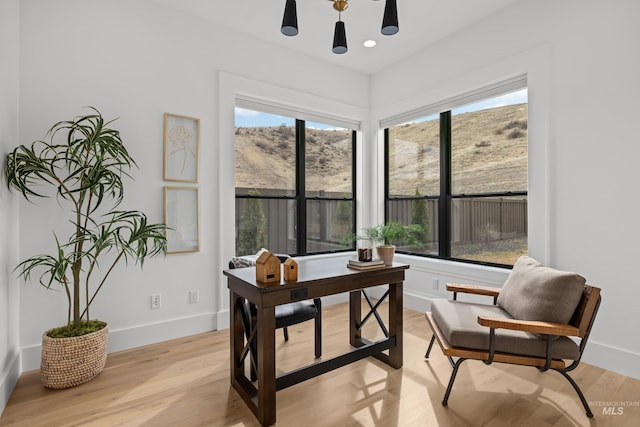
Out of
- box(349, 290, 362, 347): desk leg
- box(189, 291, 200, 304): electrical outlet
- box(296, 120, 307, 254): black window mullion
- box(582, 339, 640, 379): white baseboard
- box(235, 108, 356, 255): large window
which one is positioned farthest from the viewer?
box(296, 120, 307, 254): black window mullion

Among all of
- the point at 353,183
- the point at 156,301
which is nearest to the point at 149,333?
the point at 156,301

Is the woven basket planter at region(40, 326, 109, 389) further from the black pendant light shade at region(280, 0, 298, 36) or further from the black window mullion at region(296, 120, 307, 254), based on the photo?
the black pendant light shade at region(280, 0, 298, 36)

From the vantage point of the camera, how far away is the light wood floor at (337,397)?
1.91 metres

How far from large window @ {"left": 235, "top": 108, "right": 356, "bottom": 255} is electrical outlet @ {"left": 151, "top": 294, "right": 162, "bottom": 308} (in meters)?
0.89

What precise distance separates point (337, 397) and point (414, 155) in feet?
9.65

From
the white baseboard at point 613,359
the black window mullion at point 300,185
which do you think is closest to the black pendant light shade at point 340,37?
the black window mullion at point 300,185

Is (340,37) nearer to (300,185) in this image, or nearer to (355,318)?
(300,185)

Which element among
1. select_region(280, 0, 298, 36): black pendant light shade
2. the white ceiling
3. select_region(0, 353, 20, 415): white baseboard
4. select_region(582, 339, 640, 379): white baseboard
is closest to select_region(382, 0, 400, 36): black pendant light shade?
select_region(280, 0, 298, 36): black pendant light shade

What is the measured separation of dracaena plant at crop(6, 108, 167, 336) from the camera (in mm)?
2217

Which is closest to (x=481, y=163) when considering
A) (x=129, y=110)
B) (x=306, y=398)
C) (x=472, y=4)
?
(x=472, y=4)

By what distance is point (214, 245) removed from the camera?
3297mm

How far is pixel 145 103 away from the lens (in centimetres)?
293

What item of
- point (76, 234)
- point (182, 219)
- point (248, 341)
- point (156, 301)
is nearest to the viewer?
point (248, 341)

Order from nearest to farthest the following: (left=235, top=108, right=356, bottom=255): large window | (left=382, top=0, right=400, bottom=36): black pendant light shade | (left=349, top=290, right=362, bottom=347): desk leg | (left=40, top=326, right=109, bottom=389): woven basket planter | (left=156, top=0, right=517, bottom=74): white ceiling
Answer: (left=382, top=0, right=400, bottom=36): black pendant light shade < (left=40, top=326, right=109, bottom=389): woven basket planter < (left=349, top=290, right=362, bottom=347): desk leg < (left=156, top=0, right=517, bottom=74): white ceiling < (left=235, top=108, right=356, bottom=255): large window
